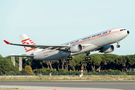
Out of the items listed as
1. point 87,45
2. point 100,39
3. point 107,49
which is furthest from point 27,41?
point 100,39

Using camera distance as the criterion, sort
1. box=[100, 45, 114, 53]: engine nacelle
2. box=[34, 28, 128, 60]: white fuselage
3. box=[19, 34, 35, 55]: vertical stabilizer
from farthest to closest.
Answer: box=[19, 34, 35, 55]: vertical stabilizer → box=[100, 45, 114, 53]: engine nacelle → box=[34, 28, 128, 60]: white fuselage

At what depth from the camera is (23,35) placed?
64750mm

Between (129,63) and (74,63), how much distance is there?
84.5 feet

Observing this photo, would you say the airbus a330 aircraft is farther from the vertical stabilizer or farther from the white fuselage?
the vertical stabilizer

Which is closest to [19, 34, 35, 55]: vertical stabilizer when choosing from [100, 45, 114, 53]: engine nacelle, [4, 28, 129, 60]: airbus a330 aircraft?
[4, 28, 129, 60]: airbus a330 aircraft

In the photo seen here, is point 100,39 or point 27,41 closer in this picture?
point 100,39

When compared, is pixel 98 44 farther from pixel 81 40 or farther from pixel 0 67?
pixel 0 67

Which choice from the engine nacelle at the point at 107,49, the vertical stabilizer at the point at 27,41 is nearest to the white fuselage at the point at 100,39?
the engine nacelle at the point at 107,49

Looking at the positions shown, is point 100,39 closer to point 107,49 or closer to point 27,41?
point 107,49

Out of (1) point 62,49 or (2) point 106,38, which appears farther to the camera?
(1) point 62,49

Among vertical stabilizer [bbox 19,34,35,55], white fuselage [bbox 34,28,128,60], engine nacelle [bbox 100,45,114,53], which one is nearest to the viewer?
white fuselage [bbox 34,28,128,60]

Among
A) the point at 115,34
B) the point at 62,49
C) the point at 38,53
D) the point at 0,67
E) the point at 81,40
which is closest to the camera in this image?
the point at 115,34

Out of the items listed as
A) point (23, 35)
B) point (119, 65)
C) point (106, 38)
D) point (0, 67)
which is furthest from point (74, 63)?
point (106, 38)

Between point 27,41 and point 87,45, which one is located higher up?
point 27,41
